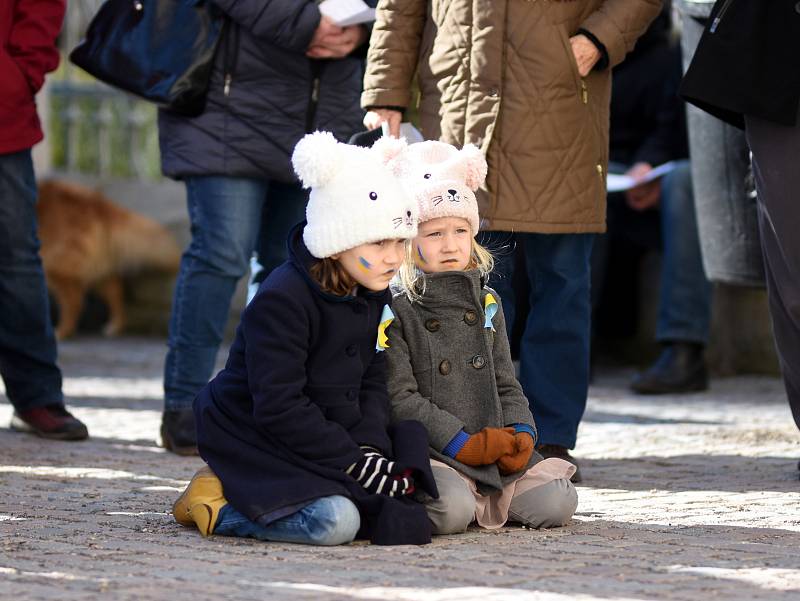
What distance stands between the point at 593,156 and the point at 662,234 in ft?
9.44

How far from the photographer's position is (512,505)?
394 cm

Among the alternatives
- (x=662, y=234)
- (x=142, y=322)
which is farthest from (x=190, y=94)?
(x=142, y=322)

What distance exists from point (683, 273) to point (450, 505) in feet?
12.1

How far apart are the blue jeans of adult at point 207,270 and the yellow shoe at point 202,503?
1.32 metres

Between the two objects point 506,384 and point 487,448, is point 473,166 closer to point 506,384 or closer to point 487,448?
point 506,384

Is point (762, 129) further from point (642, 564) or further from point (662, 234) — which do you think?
point (662, 234)

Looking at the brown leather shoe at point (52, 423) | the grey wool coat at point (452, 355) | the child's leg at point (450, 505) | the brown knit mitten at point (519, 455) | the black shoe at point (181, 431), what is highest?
the grey wool coat at point (452, 355)

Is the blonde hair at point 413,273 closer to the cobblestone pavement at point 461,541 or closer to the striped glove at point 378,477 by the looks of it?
the striped glove at point 378,477

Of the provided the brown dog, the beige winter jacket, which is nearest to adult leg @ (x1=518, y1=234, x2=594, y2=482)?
the beige winter jacket

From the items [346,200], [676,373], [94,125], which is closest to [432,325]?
[346,200]

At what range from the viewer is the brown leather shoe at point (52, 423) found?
5453 mm

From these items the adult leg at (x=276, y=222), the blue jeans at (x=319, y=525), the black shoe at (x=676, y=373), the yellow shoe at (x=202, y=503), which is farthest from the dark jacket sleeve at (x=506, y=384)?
the black shoe at (x=676, y=373)

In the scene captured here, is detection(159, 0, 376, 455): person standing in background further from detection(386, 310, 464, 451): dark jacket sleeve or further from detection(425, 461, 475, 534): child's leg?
detection(425, 461, 475, 534): child's leg

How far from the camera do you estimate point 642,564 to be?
11.1 feet
